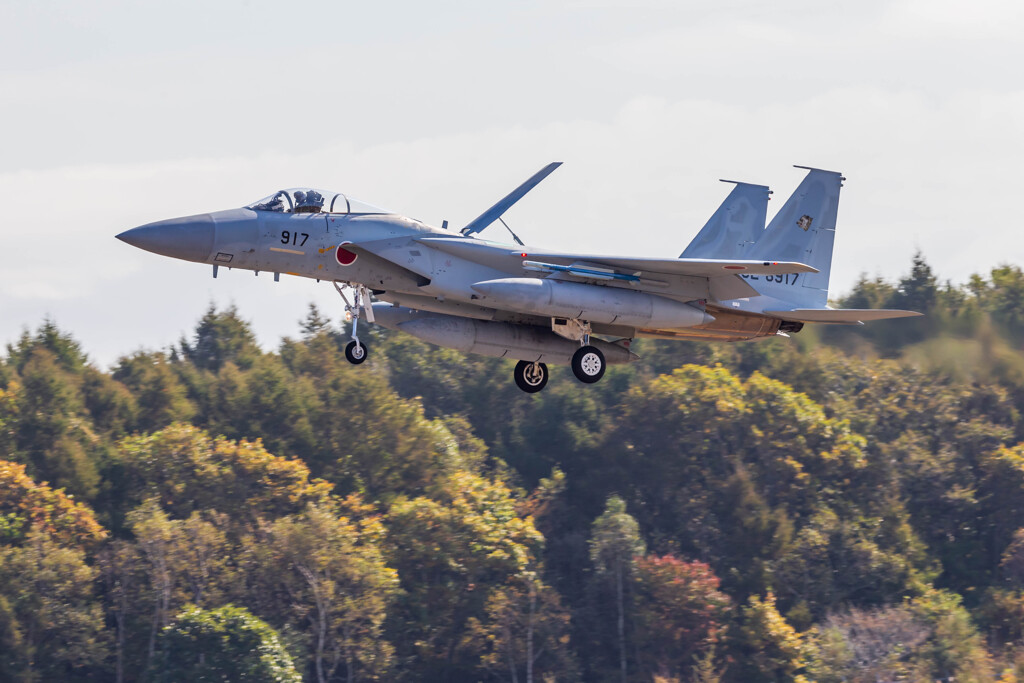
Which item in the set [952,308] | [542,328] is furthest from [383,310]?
[952,308]

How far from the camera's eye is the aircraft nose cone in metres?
19.5

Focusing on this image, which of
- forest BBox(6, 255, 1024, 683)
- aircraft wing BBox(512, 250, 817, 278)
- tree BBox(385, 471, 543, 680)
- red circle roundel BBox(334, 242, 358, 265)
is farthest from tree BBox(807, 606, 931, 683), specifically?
red circle roundel BBox(334, 242, 358, 265)

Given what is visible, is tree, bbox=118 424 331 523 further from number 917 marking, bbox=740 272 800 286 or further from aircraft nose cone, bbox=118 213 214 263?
aircraft nose cone, bbox=118 213 214 263

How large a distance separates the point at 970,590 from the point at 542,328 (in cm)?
3874

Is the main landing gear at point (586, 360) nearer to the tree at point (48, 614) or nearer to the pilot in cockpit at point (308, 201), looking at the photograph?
the pilot in cockpit at point (308, 201)

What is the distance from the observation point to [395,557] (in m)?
50.8

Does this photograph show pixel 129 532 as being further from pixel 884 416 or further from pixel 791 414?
pixel 884 416

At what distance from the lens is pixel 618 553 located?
52875 mm

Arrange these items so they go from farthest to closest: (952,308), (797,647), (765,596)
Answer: (765,596)
(797,647)
(952,308)

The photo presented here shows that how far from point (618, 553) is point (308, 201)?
113 ft

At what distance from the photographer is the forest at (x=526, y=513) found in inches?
1869

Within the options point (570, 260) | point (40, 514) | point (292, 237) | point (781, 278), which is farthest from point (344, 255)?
point (40, 514)

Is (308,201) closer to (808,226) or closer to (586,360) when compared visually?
(586,360)

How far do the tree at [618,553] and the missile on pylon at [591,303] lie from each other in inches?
1253
